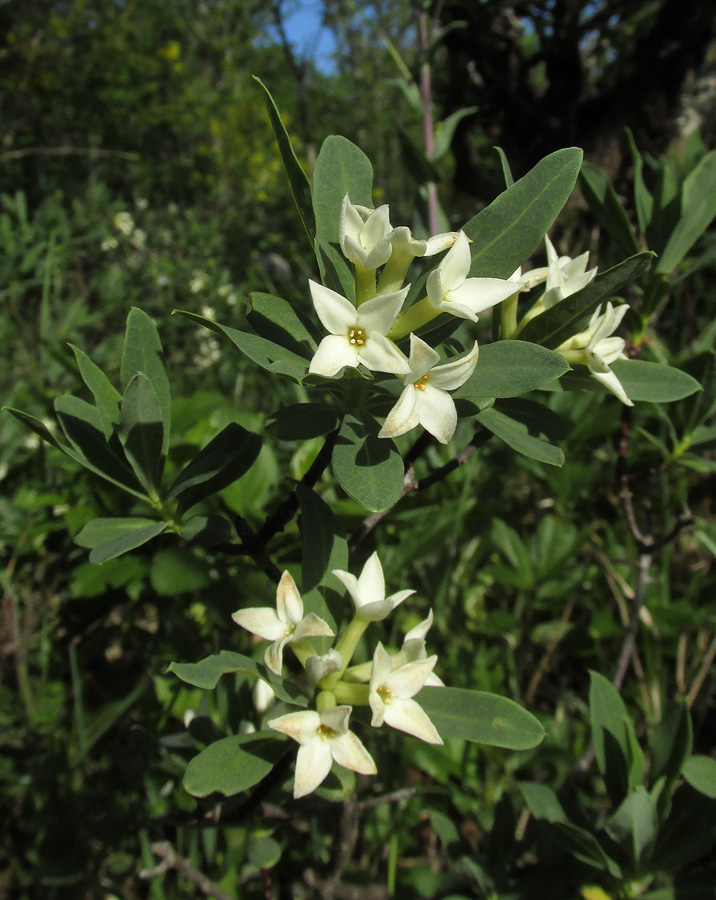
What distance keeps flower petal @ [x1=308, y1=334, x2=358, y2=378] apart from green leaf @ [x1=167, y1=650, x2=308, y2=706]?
0.32 metres

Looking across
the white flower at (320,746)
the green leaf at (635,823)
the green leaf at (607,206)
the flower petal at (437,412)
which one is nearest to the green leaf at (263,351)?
the flower petal at (437,412)

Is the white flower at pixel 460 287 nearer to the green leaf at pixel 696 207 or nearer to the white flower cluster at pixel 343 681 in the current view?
the white flower cluster at pixel 343 681

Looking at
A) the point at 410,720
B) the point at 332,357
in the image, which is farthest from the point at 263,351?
the point at 410,720

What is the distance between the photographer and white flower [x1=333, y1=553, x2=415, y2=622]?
689 mm

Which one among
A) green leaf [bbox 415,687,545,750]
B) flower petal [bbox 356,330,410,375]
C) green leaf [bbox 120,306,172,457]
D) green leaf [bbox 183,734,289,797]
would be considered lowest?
green leaf [bbox 415,687,545,750]

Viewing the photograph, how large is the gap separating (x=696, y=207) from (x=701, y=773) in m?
0.87

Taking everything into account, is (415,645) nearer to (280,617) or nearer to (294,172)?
(280,617)

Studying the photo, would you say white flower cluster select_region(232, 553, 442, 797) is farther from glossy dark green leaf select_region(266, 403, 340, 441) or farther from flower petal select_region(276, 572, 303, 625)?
glossy dark green leaf select_region(266, 403, 340, 441)

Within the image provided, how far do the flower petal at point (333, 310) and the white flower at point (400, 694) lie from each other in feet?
1.04

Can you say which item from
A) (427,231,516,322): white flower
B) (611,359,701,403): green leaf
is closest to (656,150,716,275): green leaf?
(611,359,701,403): green leaf

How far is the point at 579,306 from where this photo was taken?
70 centimetres

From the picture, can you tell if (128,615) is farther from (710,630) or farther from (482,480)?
(710,630)

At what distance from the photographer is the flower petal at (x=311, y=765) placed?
65 centimetres

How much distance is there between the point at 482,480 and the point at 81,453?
1481 millimetres
